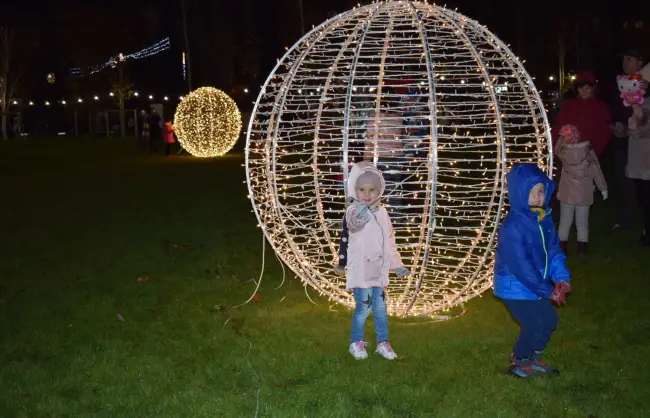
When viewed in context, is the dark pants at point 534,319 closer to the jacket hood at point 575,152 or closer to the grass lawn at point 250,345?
the grass lawn at point 250,345

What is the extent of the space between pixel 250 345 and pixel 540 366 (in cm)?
200

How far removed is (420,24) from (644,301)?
3065 millimetres

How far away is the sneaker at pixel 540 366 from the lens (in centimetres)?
516

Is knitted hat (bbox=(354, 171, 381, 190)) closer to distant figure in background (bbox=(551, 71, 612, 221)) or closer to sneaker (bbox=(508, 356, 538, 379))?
sneaker (bbox=(508, 356, 538, 379))

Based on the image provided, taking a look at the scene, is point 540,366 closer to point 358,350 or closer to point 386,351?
point 386,351

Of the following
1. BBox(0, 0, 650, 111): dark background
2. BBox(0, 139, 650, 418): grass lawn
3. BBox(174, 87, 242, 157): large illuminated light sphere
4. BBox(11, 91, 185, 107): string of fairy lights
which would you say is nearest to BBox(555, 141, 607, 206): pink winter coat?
BBox(0, 139, 650, 418): grass lawn

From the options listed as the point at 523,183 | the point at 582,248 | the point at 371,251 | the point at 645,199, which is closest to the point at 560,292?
the point at 523,183

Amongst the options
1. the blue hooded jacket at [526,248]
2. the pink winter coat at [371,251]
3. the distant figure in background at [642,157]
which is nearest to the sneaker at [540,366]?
the blue hooded jacket at [526,248]

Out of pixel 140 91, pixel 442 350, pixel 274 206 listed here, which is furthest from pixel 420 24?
pixel 140 91

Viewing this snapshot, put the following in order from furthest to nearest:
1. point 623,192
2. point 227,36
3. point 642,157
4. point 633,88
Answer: point 227,36 → point 623,192 → point 642,157 → point 633,88

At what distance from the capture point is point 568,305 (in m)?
6.77

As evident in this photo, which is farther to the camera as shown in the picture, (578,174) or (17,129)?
(17,129)

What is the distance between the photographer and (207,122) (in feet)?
78.2

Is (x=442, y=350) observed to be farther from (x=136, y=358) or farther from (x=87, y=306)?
(x=87, y=306)
